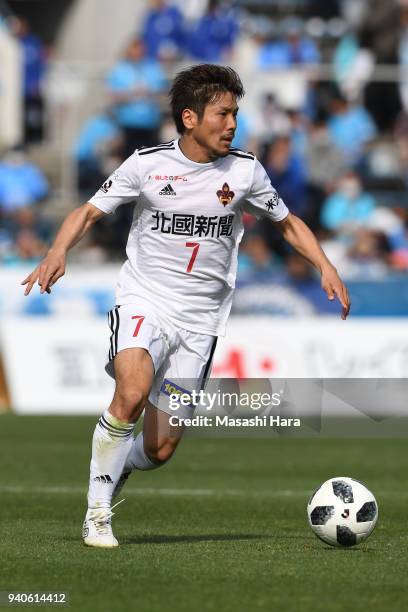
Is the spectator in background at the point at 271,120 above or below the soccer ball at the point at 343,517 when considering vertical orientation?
below

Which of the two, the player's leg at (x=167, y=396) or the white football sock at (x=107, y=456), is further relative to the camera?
the player's leg at (x=167, y=396)

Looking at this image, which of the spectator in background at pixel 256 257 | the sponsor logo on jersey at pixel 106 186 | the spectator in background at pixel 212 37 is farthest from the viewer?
the spectator in background at pixel 212 37

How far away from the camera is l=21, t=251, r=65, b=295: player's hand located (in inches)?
301

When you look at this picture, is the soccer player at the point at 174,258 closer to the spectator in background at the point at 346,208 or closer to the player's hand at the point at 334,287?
the player's hand at the point at 334,287

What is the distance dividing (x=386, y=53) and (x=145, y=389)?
Answer: 740 inches

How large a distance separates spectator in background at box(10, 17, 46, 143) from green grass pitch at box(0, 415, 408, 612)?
9664mm

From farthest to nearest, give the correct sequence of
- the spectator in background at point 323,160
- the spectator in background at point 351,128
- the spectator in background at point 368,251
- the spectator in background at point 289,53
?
the spectator in background at point 289,53
the spectator in background at point 351,128
the spectator in background at point 323,160
the spectator in background at point 368,251

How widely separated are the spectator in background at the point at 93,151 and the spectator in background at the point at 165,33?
1840 millimetres

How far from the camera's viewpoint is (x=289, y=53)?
85.0ft

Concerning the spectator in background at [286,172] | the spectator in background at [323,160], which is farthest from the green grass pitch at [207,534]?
the spectator in background at [323,160]

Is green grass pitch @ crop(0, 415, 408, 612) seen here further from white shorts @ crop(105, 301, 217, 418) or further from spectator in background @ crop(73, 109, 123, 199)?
spectator in background @ crop(73, 109, 123, 199)

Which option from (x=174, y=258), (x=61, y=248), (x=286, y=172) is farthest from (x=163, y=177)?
(x=286, y=172)

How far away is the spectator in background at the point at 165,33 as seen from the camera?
78.2 feet

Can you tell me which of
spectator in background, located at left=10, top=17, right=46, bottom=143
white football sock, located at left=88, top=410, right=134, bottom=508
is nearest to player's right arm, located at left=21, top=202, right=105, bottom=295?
white football sock, located at left=88, top=410, right=134, bottom=508
